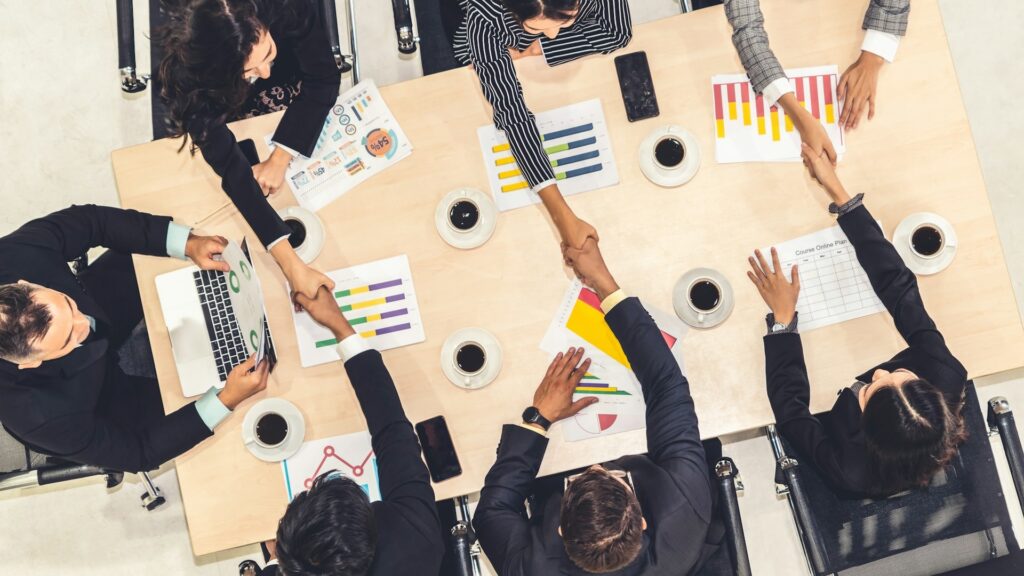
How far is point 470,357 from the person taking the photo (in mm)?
1838

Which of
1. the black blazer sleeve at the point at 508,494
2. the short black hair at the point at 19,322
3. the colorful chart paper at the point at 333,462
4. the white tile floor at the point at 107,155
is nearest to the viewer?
the short black hair at the point at 19,322

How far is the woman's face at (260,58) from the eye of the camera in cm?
171

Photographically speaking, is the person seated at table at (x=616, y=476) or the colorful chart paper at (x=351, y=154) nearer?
the person seated at table at (x=616, y=476)

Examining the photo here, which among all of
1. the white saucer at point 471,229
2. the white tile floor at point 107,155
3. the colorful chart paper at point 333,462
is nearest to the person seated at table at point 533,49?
the white saucer at point 471,229

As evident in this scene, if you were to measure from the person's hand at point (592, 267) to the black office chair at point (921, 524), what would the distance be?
647 mm

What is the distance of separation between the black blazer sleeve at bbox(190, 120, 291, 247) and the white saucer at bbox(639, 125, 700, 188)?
2.90 ft

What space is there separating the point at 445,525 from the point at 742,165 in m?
1.21

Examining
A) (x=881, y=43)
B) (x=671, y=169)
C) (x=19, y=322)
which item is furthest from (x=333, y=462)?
(x=881, y=43)

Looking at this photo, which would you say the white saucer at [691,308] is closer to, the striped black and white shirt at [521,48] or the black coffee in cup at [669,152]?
the black coffee in cup at [669,152]

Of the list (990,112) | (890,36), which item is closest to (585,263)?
(890,36)

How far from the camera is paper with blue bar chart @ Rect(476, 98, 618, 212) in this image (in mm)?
1869

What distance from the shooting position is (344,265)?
1.88 metres

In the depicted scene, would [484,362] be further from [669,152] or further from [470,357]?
[669,152]

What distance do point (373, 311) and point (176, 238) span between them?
508mm
